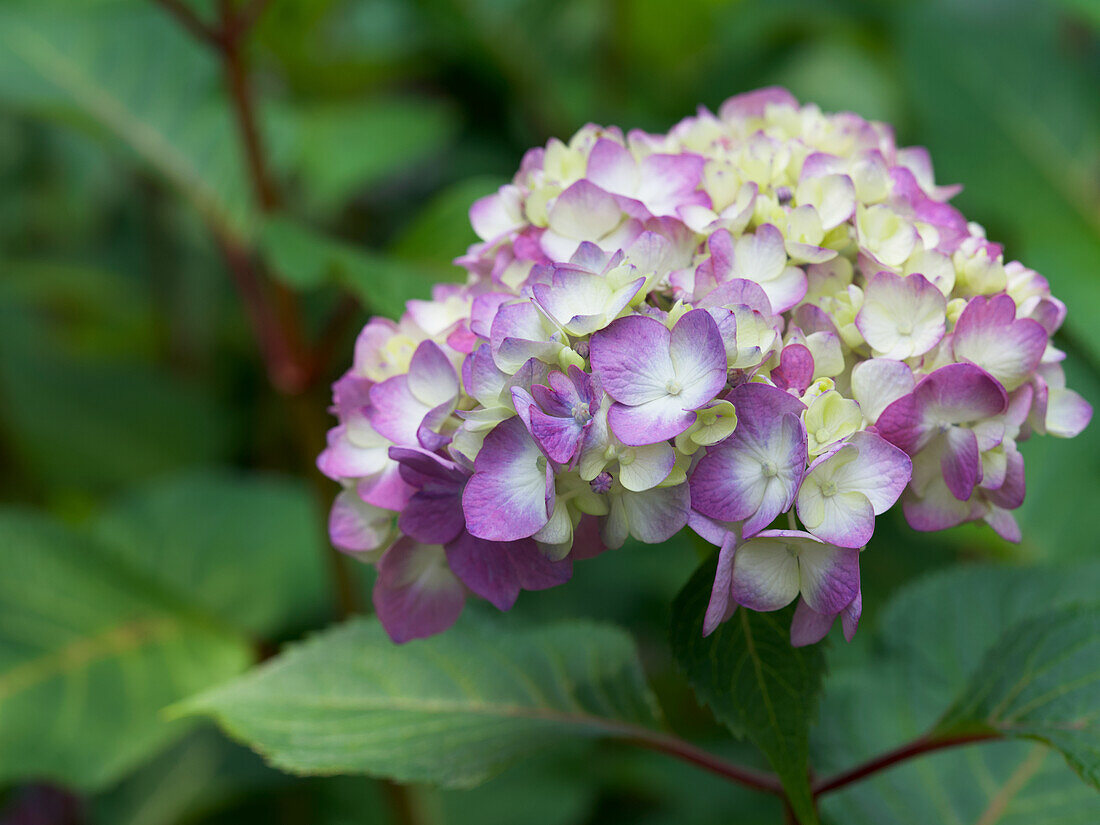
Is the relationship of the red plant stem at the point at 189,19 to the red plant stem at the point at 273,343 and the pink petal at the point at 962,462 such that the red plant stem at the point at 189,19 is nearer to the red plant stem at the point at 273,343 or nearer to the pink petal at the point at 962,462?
the red plant stem at the point at 273,343

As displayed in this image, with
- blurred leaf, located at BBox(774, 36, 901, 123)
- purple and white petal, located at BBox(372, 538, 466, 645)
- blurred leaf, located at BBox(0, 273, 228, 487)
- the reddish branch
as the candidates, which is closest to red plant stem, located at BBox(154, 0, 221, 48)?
Result: the reddish branch

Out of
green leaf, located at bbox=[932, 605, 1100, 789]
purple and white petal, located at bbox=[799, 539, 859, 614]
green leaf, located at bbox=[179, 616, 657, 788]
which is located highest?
purple and white petal, located at bbox=[799, 539, 859, 614]

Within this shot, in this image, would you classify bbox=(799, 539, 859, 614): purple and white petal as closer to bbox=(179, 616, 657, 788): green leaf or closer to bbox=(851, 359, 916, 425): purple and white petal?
bbox=(851, 359, 916, 425): purple and white petal

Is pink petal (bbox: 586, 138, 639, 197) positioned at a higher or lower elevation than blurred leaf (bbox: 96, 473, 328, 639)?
higher

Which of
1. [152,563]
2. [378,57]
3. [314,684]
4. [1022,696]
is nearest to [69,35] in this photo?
[378,57]

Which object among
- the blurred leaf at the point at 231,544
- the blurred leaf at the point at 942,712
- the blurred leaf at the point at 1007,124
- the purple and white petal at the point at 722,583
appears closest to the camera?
the purple and white petal at the point at 722,583

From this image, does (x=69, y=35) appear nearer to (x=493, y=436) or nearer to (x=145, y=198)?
(x=145, y=198)

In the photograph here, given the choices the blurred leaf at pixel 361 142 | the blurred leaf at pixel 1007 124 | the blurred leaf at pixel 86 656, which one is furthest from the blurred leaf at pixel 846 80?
the blurred leaf at pixel 86 656

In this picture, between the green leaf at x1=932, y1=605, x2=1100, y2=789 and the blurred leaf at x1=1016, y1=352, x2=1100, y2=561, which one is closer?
the green leaf at x1=932, y1=605, x2=1100, y2=789
